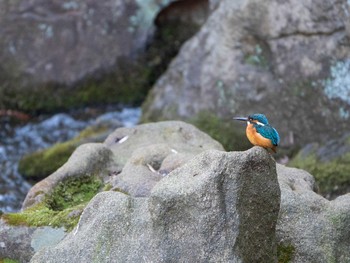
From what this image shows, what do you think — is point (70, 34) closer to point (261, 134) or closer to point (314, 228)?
point (261, 134)

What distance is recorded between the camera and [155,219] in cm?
490

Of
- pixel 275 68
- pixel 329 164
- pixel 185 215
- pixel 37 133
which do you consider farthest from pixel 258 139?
pixel 37 133

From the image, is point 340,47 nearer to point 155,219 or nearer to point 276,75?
point 276,75

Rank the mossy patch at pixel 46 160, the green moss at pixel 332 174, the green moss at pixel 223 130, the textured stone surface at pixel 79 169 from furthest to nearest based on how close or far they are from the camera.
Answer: the green moss at pixel 223 130 → the mossy patch at pixel 46 160 → the green moss at pixel 332 174 → the textured stone surface at pixel 79 169

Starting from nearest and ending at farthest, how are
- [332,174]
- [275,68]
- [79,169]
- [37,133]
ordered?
1. [79,169]
2. [332,174]
3. [275,68]
4. [37,133]

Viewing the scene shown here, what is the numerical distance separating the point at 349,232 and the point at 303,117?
4.43 metres

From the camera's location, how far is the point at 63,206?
21.5 ft

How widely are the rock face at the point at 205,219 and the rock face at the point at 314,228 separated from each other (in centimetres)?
41

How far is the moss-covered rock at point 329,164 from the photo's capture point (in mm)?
8172

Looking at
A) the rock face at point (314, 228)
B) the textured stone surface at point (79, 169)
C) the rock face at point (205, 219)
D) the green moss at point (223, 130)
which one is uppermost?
the rock face at point (205, 219)

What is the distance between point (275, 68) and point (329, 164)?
6.24ft

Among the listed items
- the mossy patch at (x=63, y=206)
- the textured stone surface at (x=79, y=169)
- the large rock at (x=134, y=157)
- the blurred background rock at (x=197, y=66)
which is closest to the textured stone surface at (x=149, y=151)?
the large rock at (x=134, y=157)

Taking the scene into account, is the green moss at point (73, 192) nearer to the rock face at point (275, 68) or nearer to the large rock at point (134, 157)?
the large rock at point (134, 157)

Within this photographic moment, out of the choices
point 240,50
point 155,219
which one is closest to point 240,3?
point 240,50
